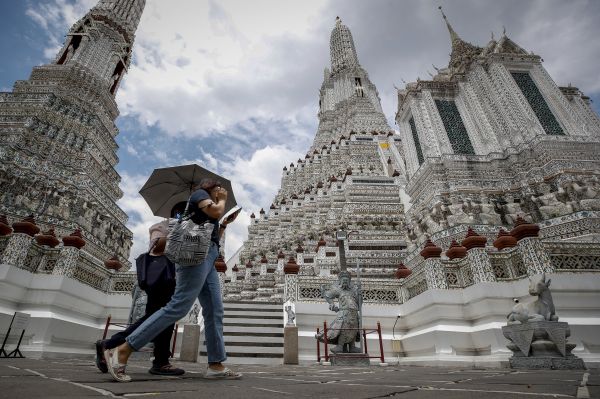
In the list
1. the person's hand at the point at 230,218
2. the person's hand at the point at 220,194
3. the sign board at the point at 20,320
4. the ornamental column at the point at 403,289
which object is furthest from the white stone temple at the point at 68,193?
the ornamental column at the point at 403,289

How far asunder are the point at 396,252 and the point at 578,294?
9836mm

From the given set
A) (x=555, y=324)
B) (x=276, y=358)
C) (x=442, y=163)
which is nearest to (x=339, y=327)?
(x=276, y=358)

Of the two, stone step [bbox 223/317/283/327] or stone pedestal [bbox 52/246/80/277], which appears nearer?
stone pedestal [bbox 52/246/80/277]

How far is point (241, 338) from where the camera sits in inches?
289

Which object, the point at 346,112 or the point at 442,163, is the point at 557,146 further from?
the point at 346,112

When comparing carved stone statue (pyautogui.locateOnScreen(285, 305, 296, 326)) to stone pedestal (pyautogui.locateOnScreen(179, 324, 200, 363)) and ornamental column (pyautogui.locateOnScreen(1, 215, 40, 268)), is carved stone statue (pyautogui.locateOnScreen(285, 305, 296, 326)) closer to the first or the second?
stone pedestal (pyautogui.locateOnScreen(179, 324, 200, 363))

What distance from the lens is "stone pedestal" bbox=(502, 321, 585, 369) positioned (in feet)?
13.8

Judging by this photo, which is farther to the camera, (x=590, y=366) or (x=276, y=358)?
(x=276, y=358)

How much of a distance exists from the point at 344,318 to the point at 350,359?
2.51ft

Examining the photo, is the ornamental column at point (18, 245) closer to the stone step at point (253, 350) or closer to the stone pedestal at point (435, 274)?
the stone step at point (253, 350)

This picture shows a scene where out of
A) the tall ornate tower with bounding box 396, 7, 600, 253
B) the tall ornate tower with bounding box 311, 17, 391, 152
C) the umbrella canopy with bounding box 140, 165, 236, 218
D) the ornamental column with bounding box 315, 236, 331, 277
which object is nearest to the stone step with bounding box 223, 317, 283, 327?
the umbrella canopy with bounding box 140, 165, 236, 218

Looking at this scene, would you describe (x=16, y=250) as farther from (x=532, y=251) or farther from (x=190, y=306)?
(x=532, y=251)

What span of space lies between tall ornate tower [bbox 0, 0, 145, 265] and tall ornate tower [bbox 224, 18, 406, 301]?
873 cm

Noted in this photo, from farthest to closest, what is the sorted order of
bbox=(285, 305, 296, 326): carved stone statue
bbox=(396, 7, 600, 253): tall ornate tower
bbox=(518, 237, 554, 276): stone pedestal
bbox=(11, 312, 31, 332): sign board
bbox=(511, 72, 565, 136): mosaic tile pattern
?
bbox=(511, 72, 565, 136): mosaic tile pattern → bbox=(396, 7, 600, 253): tall ornate tower → bbox=(285, 305, 296, 326): carved stone statue → bbox=(518, 237, 554, 276): stone pedestal → bbox=(11, 312, 31, 332): sign board
